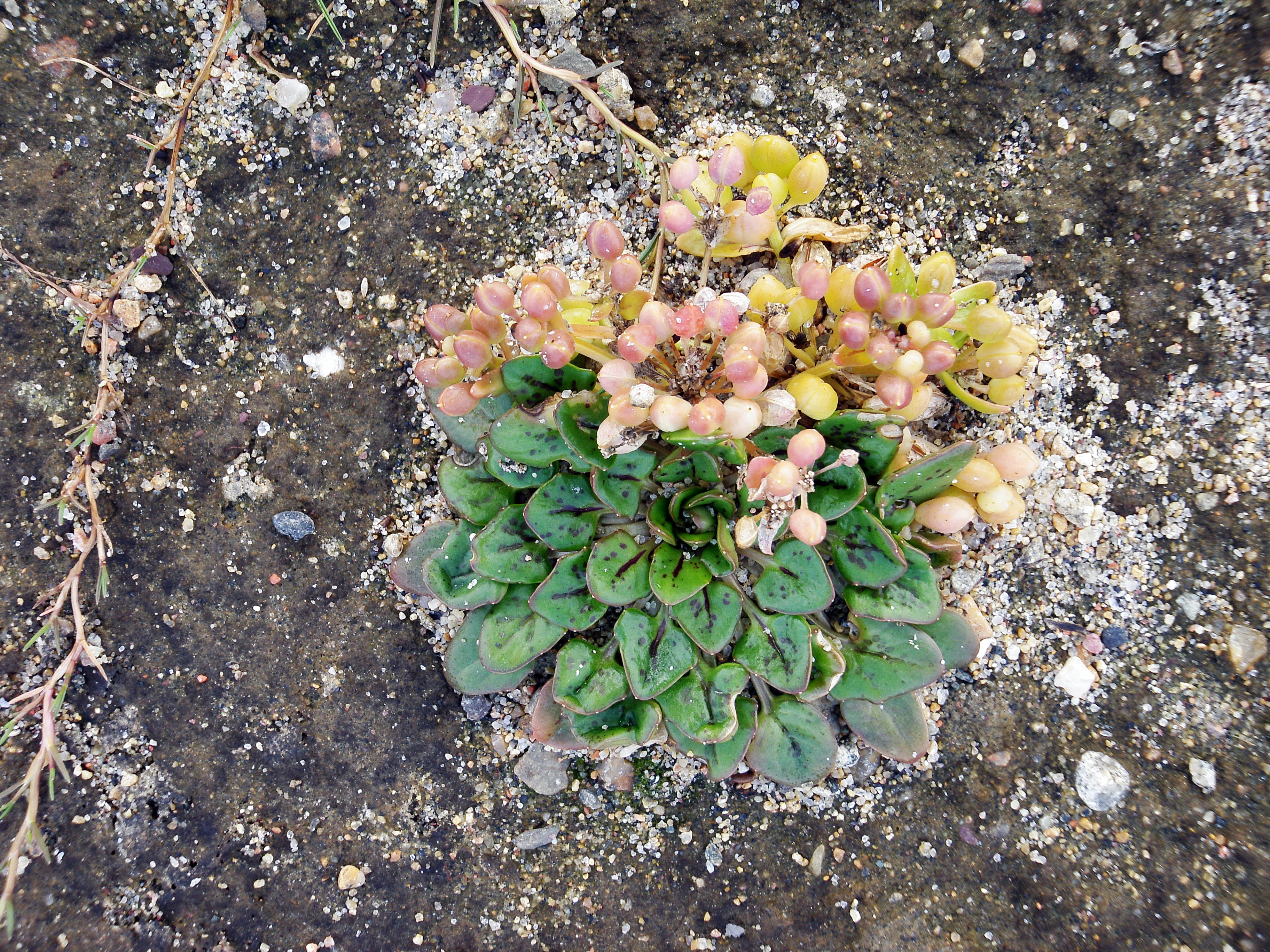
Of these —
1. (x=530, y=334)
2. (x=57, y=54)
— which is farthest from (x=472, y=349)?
(x=57, y=54)

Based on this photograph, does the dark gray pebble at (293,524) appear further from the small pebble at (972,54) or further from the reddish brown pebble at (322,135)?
the small pebble at (972,54)

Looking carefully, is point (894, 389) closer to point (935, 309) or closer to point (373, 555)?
point (935, 309)

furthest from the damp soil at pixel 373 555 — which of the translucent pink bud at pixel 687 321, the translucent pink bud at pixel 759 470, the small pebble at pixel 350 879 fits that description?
the translucent pink bud at pixel 759 470

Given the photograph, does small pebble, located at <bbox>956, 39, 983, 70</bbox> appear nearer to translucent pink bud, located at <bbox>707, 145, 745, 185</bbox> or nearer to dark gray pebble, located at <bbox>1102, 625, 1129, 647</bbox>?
A: translucent pink bud, located at <bbox>707, 145, 745, 185</bbox>

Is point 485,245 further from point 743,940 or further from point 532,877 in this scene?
point 743,940

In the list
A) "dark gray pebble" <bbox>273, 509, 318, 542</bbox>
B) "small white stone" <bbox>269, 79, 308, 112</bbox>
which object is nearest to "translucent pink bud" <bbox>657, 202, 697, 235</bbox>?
"small white stone" <bbox>269, 79, 308, 112</bbox>

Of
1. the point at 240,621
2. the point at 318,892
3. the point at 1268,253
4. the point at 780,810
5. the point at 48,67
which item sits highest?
the point at 1268,253

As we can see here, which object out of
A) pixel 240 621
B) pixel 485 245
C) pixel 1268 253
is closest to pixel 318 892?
pixel 240 621
